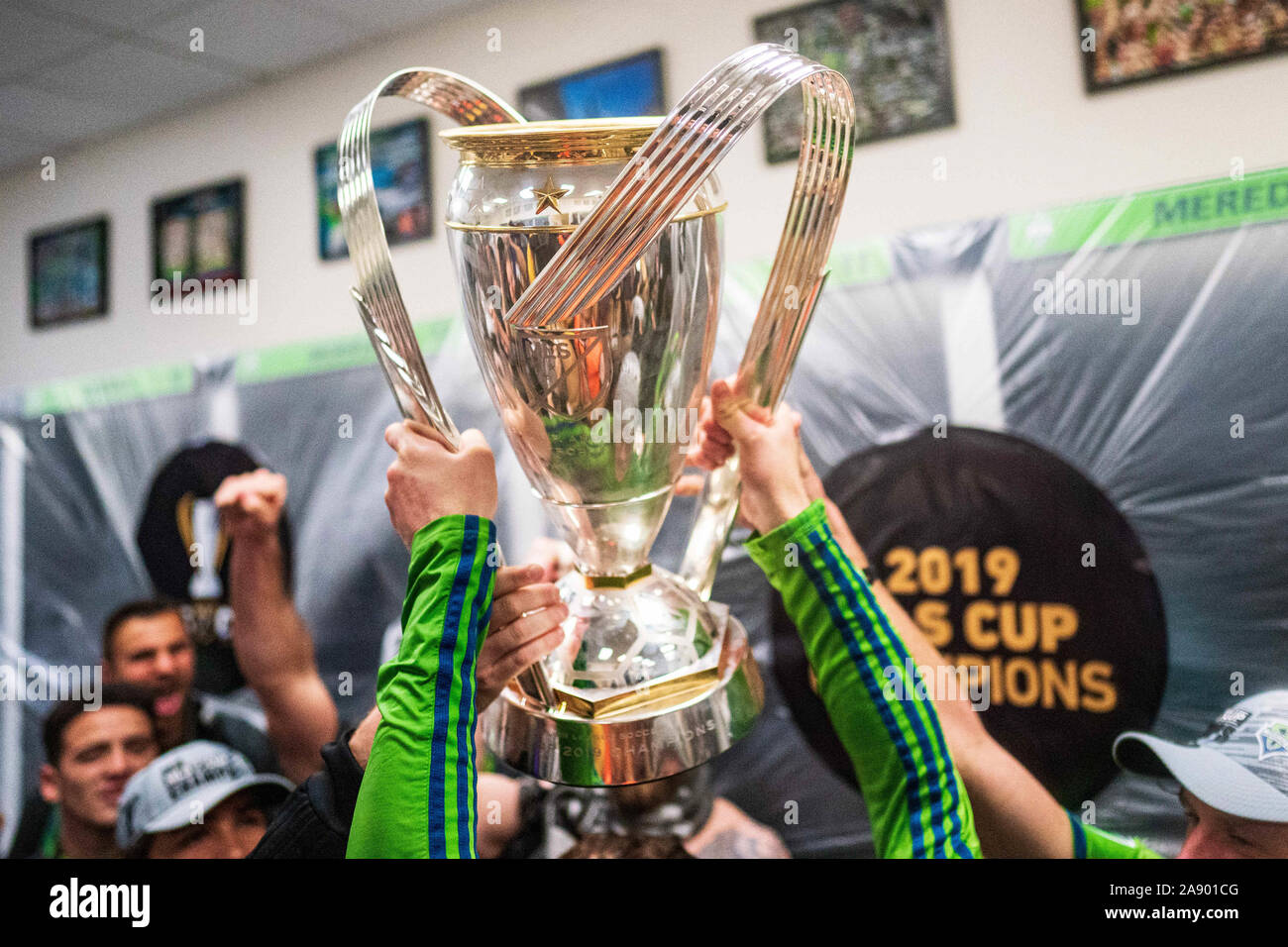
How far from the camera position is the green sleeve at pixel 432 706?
0.48 metres

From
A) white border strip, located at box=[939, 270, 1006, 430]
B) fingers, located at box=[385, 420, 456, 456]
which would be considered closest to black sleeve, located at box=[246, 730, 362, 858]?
fingers, located at box=[385, 420, 456, 456]

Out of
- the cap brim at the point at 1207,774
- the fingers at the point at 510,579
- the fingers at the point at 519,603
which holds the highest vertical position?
the fingers at the point at 510,579

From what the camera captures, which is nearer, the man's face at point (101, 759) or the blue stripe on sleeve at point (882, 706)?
the blue stripe on sleeve at point (882, 706)

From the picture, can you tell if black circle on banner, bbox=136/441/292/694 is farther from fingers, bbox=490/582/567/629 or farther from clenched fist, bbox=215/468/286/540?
fingers, bbox=490/582/567/629

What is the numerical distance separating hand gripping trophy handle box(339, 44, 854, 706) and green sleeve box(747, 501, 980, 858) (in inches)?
2.3

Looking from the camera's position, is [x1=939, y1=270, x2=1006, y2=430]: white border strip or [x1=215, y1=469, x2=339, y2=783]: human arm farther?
[x1=215, y1=469, x2=339, y2=783]: human arm

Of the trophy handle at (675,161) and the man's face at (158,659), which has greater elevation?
the trophy handle at (675,161)

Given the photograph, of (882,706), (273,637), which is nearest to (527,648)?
(882,706)

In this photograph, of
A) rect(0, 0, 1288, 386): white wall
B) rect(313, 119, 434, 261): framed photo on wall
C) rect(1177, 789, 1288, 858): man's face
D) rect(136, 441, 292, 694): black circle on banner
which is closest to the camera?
rect(1177, 789, 1288, 858): man's face

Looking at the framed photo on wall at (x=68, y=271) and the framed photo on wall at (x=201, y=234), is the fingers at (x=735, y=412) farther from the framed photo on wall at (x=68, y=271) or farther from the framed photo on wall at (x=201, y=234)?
the framed photo on wall at (x=68, y=271)

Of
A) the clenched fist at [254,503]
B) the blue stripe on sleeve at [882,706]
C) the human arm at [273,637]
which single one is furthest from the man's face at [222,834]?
the blue stripe on sleeve at [882,706]

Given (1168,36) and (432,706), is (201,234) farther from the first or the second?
(1168,36)

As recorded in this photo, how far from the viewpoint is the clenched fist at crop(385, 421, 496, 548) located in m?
0.49

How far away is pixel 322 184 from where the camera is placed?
1.23 meters
